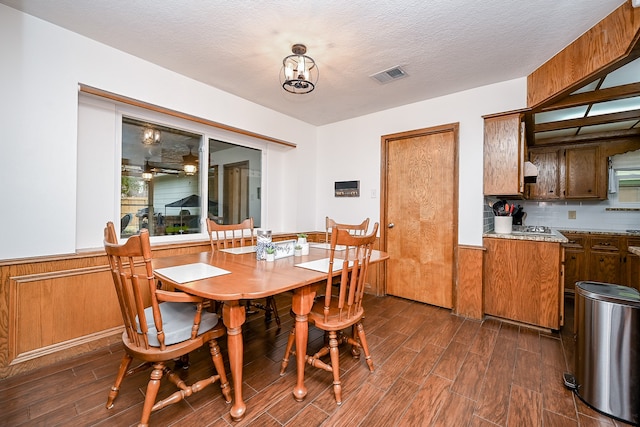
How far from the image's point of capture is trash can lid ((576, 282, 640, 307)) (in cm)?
155

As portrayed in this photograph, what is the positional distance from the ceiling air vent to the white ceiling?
0.21 feet

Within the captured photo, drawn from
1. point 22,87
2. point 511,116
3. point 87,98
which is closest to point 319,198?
point 511,116

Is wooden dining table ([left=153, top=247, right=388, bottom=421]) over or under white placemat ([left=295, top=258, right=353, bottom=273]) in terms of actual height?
under

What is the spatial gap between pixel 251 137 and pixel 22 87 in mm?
2070

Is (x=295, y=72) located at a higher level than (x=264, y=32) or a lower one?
lower

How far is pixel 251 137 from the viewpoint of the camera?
358 cm

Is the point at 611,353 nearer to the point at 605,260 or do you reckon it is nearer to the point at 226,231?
the point at 605,260

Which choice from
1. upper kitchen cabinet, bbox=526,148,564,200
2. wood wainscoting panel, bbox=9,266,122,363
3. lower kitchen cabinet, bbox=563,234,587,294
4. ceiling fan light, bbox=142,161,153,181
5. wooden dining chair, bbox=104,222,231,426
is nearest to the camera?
wooden dining chair, bbox=104,222,231,426

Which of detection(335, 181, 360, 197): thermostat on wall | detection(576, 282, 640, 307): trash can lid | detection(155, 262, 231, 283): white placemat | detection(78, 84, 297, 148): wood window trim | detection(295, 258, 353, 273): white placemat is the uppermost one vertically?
detection(78, 84, 297, 148): wood window trim

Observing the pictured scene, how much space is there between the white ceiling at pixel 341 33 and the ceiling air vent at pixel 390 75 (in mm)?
65

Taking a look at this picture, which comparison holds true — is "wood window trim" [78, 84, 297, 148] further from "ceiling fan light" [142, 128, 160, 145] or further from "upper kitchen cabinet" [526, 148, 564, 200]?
"upper kitchen cabinet" [526, 148, 564, 200]

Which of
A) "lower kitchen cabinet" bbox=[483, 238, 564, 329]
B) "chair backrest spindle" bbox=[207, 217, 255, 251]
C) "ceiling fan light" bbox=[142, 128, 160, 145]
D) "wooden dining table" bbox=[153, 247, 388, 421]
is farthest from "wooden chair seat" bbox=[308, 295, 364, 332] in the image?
"ceiling fan light" bbox=[142, 128, 160, 145]

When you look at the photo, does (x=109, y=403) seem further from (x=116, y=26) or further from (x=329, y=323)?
(x=116, y=26)

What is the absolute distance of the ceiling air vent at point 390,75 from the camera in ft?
8.38
